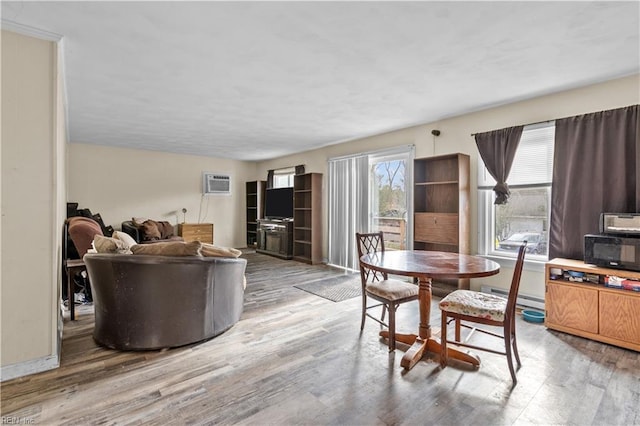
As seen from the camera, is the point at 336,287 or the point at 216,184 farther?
the point at 216,184

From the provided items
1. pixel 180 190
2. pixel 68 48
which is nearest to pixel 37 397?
pixel 68 48

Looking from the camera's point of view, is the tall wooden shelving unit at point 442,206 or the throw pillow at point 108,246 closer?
the throw pillow at point 108,246

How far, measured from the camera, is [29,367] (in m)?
2.11

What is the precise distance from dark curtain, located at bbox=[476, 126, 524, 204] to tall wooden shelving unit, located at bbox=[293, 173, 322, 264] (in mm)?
3243

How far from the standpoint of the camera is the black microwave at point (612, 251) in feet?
8.32

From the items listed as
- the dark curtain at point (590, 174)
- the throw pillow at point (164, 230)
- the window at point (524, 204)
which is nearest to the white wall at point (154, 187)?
the throw pillow at point (164, 230)

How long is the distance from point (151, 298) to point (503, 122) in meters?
4.17

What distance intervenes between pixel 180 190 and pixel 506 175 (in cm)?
663

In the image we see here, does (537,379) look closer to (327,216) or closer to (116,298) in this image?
(116,298)

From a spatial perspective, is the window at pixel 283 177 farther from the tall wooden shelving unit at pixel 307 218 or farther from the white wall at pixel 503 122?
the white wall at pixel 503 122

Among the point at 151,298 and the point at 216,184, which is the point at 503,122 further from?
the point at 216,184

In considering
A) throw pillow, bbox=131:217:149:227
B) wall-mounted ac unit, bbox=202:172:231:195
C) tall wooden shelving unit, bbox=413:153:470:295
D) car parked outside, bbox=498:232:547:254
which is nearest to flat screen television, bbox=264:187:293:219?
wall-mounted ac unit, bbox=202:172:231:195

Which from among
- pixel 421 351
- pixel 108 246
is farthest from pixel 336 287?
pixel 108 246

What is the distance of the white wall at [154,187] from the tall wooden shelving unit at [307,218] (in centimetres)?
231
